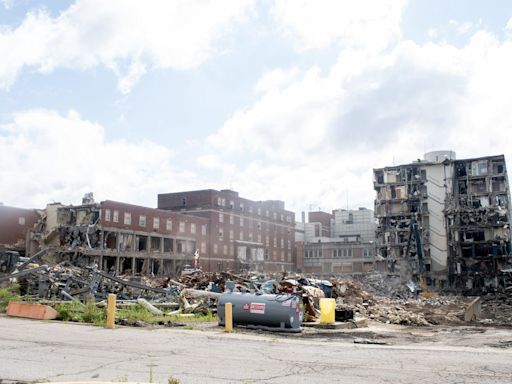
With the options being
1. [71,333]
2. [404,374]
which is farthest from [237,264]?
[404,374]

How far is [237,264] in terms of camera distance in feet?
322

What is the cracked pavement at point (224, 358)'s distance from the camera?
31.4ft

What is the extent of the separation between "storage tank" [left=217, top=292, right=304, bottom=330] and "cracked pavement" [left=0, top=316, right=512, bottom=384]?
1.25m

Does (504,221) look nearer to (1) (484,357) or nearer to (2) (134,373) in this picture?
(1) (484,357)

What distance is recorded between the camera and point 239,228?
10175cm

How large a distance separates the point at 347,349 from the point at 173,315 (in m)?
10.7

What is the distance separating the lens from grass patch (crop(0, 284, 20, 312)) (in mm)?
24219

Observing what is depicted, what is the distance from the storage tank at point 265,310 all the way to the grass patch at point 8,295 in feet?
33.7

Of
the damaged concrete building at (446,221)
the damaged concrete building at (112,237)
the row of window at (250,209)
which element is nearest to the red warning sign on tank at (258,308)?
→ the damaged concrete building at (112,237)

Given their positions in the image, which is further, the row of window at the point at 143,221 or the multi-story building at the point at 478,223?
the row of window at the point at 143,221

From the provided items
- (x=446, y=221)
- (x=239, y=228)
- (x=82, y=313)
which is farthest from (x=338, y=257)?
(x=82, y=313)

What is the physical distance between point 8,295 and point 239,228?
76.4 meters

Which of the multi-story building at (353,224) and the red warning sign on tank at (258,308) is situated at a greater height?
the multi-story building at (353,224)

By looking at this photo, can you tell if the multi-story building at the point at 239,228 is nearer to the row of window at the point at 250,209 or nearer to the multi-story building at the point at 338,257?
the row of window at the point at 250,209
